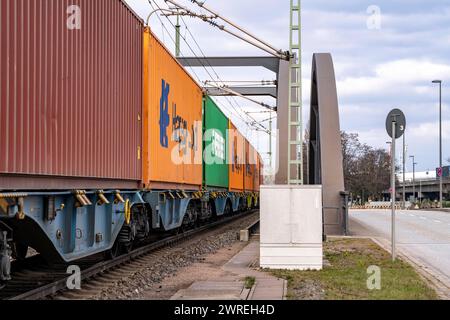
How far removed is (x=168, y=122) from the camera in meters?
13.1

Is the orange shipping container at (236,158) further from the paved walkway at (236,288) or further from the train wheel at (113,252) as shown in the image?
the paved walkway at (236,288)

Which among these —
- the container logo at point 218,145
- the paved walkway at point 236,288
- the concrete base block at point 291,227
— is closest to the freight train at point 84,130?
the paved walkway at point 236,288

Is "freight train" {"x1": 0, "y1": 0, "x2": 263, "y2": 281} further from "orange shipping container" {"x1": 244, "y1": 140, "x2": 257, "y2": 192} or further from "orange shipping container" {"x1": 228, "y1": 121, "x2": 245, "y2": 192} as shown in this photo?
"orange shipping container" {"x1": 244, "y1": 140, "x2": 257, "y2": 192}

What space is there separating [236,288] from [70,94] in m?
3.27

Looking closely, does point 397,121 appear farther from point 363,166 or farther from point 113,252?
point 363,166

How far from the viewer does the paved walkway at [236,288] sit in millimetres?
7523

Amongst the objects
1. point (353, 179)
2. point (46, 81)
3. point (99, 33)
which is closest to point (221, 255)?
point (99, 33)

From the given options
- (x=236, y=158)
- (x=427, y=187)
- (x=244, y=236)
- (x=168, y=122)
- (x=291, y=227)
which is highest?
(x=168, y=122)

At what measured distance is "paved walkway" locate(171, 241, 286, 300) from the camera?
7523 mm

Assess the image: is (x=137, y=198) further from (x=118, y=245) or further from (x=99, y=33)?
(x=99, y=33)

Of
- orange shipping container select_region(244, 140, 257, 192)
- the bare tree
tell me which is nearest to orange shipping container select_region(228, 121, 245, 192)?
orange shipping container select_region(244, 140, 257, 192)

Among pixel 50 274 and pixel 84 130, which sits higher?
pixel 84 130

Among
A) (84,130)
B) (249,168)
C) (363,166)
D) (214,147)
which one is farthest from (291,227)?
(363,166)

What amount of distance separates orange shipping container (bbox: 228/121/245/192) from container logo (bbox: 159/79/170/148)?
36.8ft
